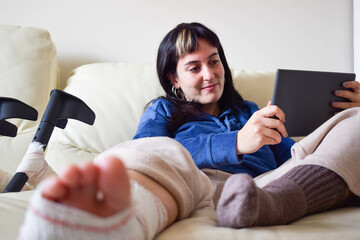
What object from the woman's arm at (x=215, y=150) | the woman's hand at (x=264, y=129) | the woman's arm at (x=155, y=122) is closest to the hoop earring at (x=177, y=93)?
the woman's arm at (x=155, y=122)

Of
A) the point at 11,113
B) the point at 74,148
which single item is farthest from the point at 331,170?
the point at 74,148

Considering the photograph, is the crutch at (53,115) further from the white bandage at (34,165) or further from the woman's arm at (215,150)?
the woman's arm at (215,150)

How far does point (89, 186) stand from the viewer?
1.24 feet

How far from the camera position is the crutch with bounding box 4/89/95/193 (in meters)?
0.84

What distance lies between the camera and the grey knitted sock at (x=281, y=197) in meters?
0.51

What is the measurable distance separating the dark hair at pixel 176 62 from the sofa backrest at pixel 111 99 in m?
0.10

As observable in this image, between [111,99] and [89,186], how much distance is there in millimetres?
976

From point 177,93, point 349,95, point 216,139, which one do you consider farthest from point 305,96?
point 177,93

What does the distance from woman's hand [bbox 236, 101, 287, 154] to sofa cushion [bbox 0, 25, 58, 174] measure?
86 cm

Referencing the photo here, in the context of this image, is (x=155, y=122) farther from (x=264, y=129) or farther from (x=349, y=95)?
(x=349, y=95)

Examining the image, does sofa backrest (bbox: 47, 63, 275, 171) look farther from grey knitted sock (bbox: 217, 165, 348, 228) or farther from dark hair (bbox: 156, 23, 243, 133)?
grey knitted sock (bbox: 217, 165, 348, 228)

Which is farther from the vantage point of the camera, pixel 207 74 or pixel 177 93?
pixel 177 93

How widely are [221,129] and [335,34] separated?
2.91 feet

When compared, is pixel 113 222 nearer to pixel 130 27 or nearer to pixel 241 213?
pixel 241 213
